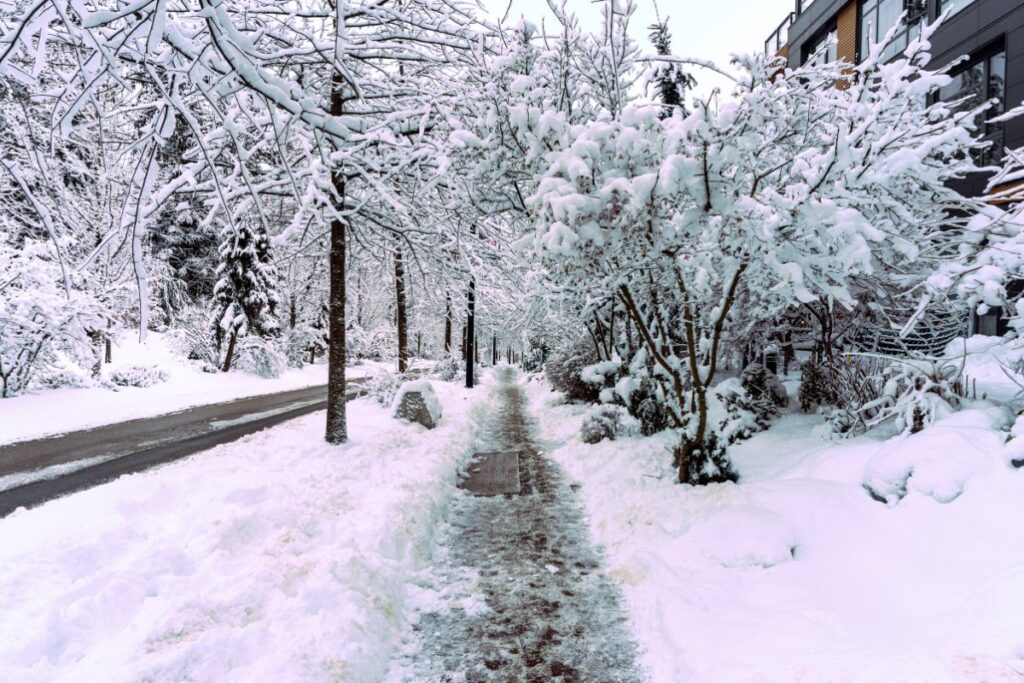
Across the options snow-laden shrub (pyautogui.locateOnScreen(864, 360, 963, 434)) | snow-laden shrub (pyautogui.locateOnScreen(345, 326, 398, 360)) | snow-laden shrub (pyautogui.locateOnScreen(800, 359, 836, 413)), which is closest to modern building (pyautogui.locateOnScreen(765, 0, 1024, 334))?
snow-laden shrub (pyautogui.locateOnScreen(800, 359, 836, 413))

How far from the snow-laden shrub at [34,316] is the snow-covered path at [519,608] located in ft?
43.4

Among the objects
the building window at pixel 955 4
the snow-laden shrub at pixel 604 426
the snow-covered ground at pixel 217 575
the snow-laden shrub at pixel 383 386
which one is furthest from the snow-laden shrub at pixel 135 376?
the building window at pixel 955 4

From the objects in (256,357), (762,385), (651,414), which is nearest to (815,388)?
(762,385)

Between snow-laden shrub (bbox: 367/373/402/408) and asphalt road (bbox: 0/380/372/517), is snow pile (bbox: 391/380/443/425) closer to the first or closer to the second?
snow-laden shrub (bbox: 367/373/402/408)

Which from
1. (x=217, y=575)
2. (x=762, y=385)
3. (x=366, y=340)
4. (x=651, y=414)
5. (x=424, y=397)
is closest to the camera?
(x=217, y=575)

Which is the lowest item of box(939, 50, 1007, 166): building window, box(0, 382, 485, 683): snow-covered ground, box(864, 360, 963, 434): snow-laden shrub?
box(0, 382, 485, 683): snow-covered ground

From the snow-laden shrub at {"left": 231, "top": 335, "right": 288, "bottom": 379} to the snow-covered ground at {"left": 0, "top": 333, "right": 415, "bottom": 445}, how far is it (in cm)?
50

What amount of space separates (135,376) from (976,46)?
2675 centimetres

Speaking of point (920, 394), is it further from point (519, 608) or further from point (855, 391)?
point (519, 608)

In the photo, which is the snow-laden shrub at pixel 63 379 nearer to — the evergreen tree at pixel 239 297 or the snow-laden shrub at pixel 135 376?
the snow-laden shrub at pixel 135 376

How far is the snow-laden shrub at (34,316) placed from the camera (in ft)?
44.3

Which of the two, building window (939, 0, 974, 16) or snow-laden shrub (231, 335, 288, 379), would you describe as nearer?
building window (939, 0, 974, 16)

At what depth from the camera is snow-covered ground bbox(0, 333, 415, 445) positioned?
12.1 meters

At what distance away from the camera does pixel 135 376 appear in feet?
64.8
